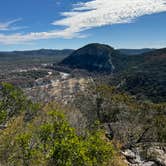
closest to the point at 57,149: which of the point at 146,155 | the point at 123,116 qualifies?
the point at 146,155

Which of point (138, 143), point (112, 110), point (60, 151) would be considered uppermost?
point (60, 151)

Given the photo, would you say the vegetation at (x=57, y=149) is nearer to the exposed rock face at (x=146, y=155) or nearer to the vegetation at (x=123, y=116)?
the exposed rock face at (x=146, y=155)

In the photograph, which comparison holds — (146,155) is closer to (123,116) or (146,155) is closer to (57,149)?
(123,116)

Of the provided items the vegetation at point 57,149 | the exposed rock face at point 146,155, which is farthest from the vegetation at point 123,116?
the vegetation at point 57,149

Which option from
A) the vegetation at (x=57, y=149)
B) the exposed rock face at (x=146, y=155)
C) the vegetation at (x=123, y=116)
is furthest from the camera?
the vegetation at (x=123, y=116)

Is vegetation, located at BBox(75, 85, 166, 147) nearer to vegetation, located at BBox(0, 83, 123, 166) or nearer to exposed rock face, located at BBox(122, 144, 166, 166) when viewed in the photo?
exposed rock face, located at BBox(122, 144, 166, 166)

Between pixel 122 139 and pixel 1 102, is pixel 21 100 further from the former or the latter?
pixel 122 139

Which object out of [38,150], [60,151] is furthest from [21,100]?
[60,151]

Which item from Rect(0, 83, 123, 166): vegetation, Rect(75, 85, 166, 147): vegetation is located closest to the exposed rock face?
Rect(75, 85, 166, 147): vegetation

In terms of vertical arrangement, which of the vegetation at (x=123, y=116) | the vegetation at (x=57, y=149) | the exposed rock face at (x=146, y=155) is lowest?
the exposed rock face at (x=146, y=155)

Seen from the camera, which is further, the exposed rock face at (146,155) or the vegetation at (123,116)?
the vegetation at (123,116)

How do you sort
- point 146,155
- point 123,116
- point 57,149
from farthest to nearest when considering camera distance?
point 123,116, point 146,155, point 57,149
